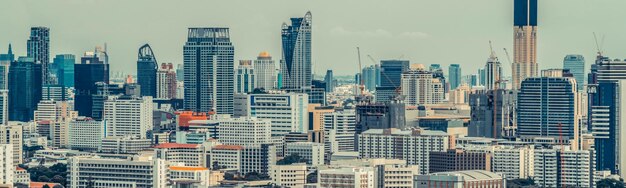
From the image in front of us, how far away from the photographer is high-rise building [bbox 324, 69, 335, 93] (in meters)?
75.7

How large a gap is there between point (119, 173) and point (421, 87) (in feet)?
121

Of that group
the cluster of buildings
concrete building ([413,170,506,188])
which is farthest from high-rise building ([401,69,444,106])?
concrete building ([413,170,506,188])

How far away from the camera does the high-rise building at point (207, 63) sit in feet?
240

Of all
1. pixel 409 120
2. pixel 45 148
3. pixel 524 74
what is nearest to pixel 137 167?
pixel 45 148

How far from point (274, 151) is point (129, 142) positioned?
546 cm

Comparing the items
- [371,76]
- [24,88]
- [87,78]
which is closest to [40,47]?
[87,78]

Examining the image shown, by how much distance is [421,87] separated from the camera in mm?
75000

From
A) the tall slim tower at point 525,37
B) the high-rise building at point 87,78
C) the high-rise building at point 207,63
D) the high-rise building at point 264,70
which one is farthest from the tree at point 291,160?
the high-rise building at point 264,70

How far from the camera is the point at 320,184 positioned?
35906 millimetres

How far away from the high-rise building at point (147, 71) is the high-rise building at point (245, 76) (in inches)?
132

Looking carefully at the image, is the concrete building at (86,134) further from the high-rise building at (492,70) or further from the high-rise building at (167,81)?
the high-rise building at (167,81)

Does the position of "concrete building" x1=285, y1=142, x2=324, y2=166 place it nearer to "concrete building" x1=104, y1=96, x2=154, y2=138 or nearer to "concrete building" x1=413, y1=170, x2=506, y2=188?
"concrete building" x1=104, y1=96, x2=154, y2=138

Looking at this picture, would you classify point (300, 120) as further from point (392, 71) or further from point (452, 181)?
point (452, 181)

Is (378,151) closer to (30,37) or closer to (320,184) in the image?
(320,184)
